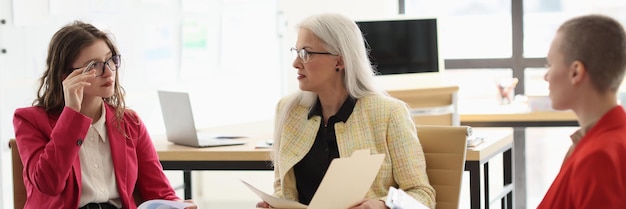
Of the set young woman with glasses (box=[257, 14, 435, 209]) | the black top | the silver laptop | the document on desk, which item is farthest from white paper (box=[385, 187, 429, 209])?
the silver laptop

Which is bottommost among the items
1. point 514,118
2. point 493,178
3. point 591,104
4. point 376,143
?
point 493,178

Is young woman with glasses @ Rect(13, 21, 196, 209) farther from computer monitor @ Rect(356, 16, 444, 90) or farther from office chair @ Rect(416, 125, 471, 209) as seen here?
computer monitor @ Rect(356, 16, 444, 90)

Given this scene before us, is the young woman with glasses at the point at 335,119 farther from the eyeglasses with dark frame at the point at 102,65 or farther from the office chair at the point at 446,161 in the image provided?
the eyeglasses with dark frame at the point at 102,65

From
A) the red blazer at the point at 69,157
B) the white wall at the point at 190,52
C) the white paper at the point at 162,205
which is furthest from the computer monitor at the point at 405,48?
the white paper at the point at 162,205

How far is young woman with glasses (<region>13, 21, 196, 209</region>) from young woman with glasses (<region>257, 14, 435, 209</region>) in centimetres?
42

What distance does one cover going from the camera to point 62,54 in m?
2.40

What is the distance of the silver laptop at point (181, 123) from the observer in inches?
135

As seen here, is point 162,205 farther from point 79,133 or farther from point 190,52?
point 190,52

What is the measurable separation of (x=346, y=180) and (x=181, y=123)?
1.53m

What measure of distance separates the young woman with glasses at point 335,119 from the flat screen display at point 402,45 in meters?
2.35

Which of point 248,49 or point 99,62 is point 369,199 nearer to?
point 99,62

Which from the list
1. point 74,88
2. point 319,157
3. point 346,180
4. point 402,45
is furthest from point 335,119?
point 402,45

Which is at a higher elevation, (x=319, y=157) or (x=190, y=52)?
(x=190, y=52)

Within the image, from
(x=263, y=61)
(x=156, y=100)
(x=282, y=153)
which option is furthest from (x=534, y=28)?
(x=282, y=153)
